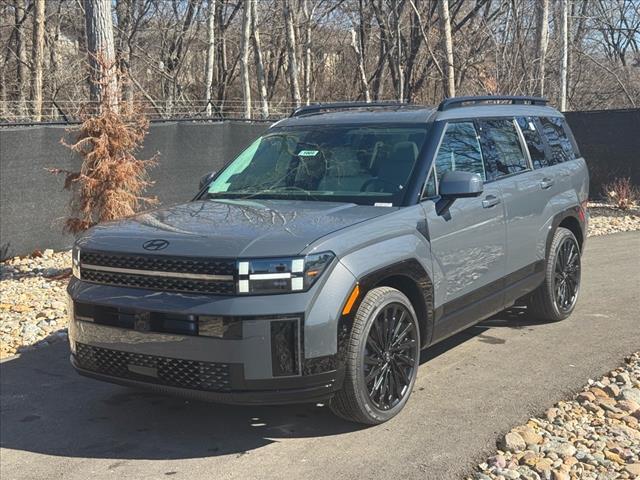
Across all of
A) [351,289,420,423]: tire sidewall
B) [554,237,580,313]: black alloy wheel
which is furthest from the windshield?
[554,237,580,313]: black alloy wheel

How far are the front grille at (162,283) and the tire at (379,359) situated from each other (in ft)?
2.60

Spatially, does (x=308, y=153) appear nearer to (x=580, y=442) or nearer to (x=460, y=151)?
(x=460, y=151)

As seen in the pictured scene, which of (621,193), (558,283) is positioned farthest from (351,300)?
(621,193)

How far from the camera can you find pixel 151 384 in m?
4.12

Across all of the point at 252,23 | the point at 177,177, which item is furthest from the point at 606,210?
the point at 252,23

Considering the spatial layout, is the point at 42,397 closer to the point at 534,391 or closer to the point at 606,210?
the point at 534,391

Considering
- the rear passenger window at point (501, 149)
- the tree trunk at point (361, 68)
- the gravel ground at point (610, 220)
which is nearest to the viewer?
the rear passenger window at point (501, 149)

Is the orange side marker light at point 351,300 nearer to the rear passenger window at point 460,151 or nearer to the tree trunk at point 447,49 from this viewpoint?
the rear passenger window at point 460,151

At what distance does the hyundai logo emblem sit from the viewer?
4071mm

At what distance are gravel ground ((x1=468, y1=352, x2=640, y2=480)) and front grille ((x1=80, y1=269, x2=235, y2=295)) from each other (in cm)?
166

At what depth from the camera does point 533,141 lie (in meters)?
6.45

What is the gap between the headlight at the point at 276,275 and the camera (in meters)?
3.83

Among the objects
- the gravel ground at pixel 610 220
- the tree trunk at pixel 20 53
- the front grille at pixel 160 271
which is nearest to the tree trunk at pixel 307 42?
the tree trunk at pixel 20 53

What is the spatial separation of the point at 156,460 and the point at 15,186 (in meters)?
6.90
